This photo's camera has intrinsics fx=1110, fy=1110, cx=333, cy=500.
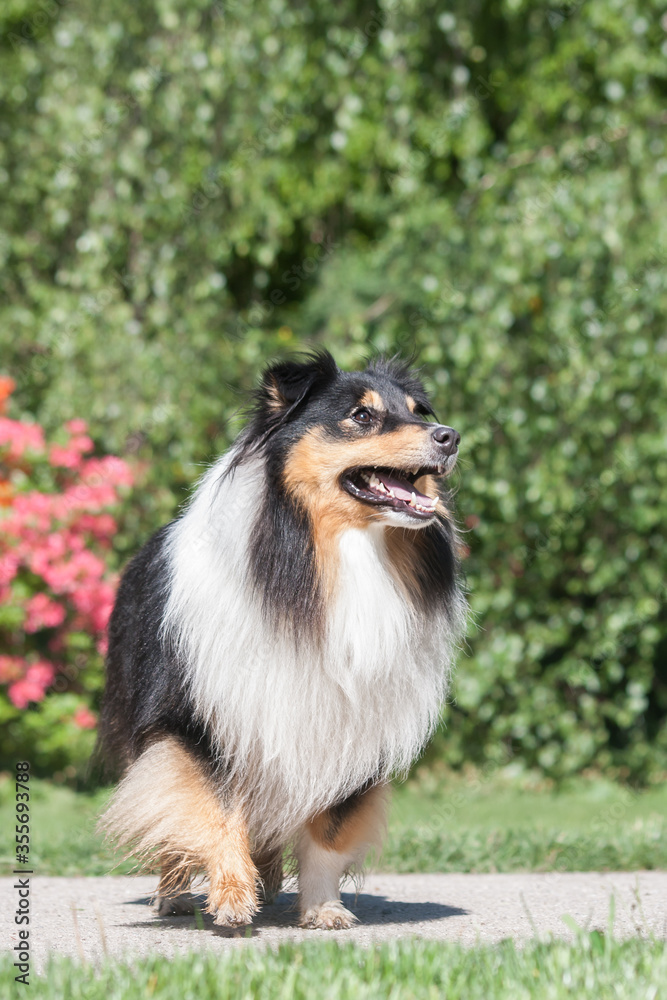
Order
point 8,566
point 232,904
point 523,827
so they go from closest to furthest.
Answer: point 232,904
point 523,827
point 8,566

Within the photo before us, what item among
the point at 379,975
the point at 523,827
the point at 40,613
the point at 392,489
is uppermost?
the point at 40,613

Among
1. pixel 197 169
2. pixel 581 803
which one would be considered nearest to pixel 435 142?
pixel 197 169

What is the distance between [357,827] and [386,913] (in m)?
0.45

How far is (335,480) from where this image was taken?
3.40 meters

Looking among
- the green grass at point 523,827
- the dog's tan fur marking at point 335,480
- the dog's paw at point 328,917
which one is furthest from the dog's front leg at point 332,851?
the green grass at point 523,827

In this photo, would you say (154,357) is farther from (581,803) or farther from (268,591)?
(268,591)

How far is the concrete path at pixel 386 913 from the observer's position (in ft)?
10.5

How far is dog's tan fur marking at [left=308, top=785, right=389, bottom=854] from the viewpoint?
354 cm

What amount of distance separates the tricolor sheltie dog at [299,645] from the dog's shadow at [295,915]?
104 mm

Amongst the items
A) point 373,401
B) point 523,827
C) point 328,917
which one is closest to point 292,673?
point 328,917

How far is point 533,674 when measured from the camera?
7746 mm

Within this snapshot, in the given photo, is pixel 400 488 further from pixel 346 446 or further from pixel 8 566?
pixel 8 566

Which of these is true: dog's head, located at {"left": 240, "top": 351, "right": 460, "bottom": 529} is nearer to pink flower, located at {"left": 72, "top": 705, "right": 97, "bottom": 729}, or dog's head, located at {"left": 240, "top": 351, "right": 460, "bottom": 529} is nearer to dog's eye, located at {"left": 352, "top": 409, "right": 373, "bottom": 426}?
dog's eye, located at {"left": 352, "top": 409, "right": 373, "bottom": 426}

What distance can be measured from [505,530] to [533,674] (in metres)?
1.07
